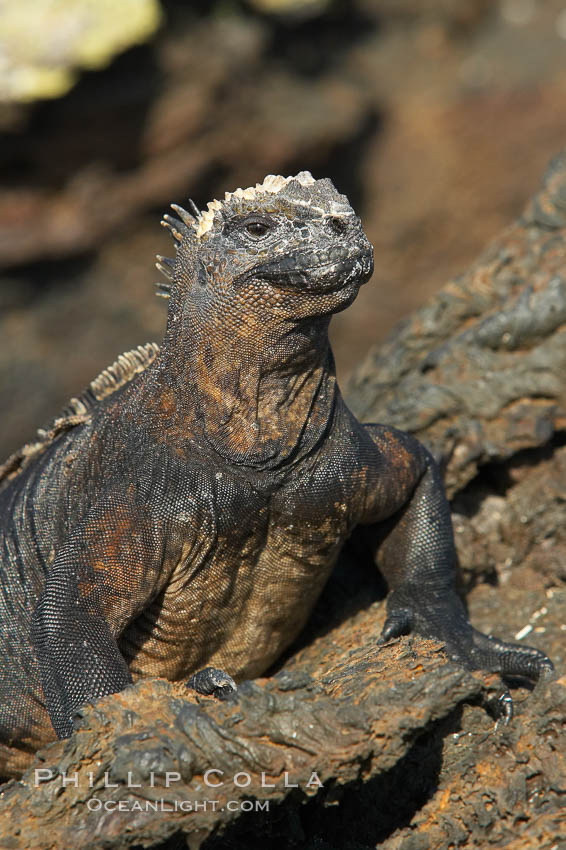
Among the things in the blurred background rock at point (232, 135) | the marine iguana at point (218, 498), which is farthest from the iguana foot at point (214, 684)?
the blurred background rock at point (232, 135)

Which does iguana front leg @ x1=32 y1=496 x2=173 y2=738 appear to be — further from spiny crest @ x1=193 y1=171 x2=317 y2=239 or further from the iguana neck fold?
spiny crest @ x1=193 y1=171 x2=317 y2=239

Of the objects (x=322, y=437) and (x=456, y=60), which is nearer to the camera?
(x=322, y=437)

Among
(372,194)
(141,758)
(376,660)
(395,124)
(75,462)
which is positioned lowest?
(141,758)

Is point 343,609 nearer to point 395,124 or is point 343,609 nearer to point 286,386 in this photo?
point 286,386

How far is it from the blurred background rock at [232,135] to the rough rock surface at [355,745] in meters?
5.70

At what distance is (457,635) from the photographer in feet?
13.2

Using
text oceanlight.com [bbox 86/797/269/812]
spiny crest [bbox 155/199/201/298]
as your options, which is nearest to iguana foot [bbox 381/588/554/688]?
text oceanlight.com [bbox 86/797/269/812]

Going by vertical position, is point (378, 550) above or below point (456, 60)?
below

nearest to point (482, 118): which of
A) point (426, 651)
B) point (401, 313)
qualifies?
point (401, 313)

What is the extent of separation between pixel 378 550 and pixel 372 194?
9.72 m

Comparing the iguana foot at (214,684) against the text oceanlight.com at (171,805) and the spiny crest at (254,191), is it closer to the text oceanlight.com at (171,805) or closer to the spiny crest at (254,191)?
the text oceanlight.com at (171,805)

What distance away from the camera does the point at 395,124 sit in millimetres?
13469

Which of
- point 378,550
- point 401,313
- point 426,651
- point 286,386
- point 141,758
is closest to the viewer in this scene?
point 141,758

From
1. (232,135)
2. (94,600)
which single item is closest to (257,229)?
(94,600)
